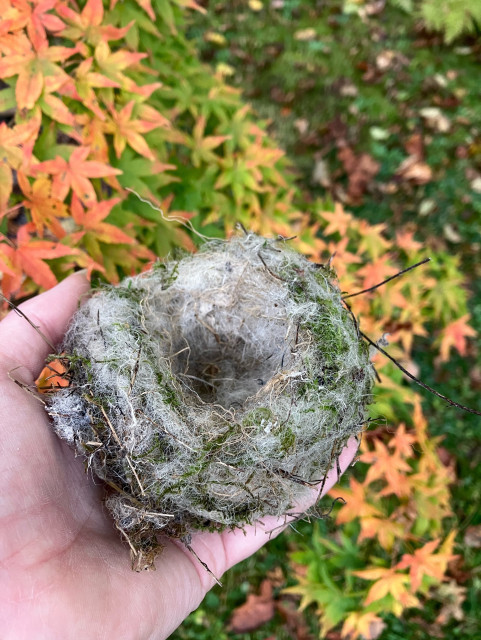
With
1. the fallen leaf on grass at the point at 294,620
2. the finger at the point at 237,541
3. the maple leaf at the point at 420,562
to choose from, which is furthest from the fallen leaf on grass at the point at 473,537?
the finger at the point at 237,541

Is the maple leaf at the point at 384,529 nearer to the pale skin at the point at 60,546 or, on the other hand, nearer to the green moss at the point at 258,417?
the pale skin at the point at 60,546

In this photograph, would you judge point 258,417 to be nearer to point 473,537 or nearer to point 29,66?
point 29,66

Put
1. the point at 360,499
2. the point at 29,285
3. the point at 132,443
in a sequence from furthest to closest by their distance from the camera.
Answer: the point at 360,499
the point at 29,285
the point at 132,443

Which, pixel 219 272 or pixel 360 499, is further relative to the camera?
pixel 360 499

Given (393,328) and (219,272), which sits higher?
(219,272)

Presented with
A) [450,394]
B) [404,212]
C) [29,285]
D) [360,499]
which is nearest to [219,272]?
[29,285]

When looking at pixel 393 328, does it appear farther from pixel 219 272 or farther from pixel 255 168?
pixel 219 272
